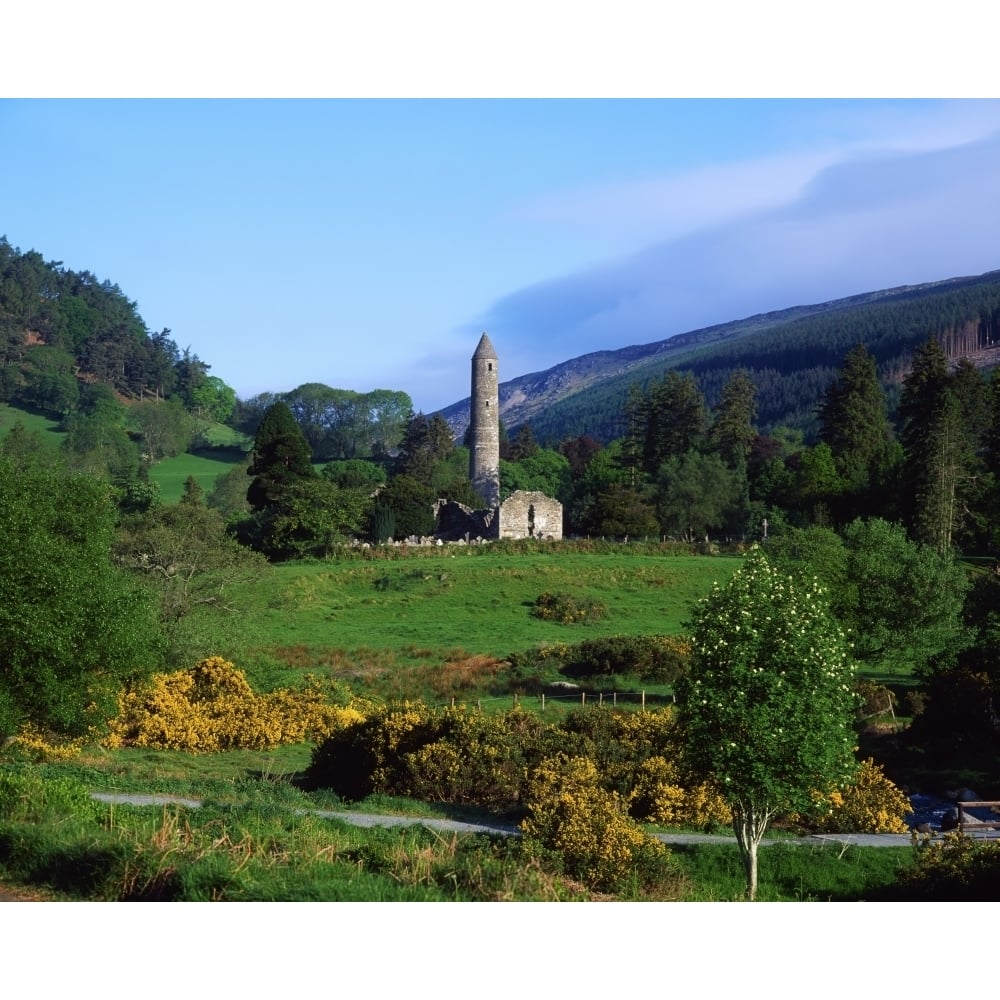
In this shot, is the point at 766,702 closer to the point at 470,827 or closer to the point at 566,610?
the point at 470,827

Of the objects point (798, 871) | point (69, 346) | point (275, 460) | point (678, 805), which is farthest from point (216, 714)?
point (69, 346)

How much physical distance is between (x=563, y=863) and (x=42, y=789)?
276 inches

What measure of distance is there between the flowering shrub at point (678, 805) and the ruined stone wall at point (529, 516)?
178 feet

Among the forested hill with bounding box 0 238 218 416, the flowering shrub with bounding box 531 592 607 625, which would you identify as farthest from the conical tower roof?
the forested hill with bounding box 0 238 218 416

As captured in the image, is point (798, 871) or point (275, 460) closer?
point (798, 871)

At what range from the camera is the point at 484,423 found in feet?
306

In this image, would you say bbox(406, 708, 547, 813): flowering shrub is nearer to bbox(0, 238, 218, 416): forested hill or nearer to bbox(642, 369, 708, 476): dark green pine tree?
bbox(642, 369, 708, 476): dark green pine tree

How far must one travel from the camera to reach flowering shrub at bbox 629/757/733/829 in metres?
21.0

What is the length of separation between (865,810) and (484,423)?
74.0m

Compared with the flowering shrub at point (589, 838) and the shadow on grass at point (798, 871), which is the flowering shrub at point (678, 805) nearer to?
the shadow on grass at point (798, 871)

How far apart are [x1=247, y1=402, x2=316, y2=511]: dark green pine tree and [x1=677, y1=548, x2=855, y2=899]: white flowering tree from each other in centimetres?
5563

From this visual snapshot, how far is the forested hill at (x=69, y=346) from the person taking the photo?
141875 mm

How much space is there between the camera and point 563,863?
605 inches

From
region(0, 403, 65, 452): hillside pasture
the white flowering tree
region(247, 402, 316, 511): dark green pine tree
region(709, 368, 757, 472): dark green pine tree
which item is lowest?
the white flowering tree
